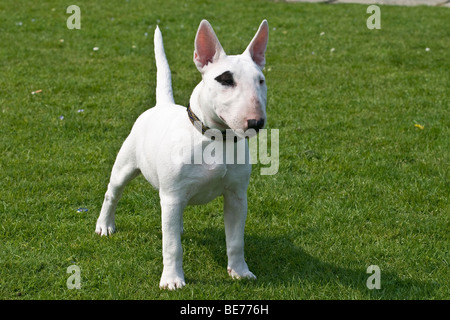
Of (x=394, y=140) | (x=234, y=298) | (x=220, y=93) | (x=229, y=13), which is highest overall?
(x=229, y=13)

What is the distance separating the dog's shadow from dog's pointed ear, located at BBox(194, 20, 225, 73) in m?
1.38

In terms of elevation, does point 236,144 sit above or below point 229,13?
below

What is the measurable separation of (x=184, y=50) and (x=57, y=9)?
335cm

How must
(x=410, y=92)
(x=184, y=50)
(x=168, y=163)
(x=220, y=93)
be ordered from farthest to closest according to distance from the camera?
(x=184, y=50)
(x=410, y=92)
(x=168, y=163)
(x=220, y=93)

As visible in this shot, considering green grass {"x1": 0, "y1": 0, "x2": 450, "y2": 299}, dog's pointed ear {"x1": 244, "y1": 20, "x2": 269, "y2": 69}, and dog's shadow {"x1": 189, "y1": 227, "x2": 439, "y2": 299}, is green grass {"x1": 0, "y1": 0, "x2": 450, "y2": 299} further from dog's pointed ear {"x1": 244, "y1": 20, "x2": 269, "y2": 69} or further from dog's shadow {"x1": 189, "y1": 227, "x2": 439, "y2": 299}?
dog's pointed ear {"x1": 244, "y1": 20, "x2": 269, "y2": 69}

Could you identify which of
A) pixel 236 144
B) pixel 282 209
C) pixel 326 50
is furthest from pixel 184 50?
pixel 236 144

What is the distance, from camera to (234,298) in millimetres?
3535

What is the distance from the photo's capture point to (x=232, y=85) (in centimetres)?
308

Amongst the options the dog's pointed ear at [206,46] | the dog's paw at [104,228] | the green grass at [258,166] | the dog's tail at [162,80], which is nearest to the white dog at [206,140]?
the dog's pointed ear at [206,46]

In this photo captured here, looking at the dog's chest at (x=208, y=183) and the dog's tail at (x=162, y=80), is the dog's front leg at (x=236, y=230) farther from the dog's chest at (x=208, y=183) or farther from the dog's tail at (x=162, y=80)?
the dog's tail at (x=162, y=80)

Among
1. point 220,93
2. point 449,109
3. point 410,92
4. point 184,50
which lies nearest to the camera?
→ point 220,93

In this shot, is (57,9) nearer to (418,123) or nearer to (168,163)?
(418,123)

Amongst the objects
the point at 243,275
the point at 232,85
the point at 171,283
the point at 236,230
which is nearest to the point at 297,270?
the point at 243,275

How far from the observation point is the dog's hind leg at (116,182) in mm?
3991
